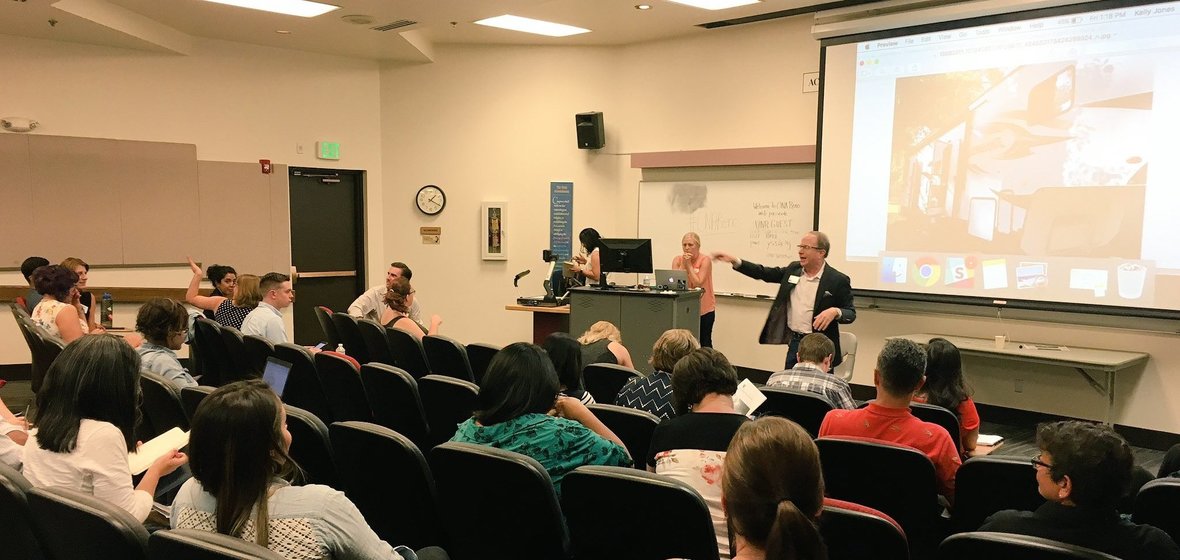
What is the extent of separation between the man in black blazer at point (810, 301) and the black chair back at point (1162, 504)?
112 inches

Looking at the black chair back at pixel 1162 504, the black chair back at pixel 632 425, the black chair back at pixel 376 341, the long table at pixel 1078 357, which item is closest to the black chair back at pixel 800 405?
the black chair back at pixel 632 425

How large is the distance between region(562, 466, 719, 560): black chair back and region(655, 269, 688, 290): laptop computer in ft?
14.6

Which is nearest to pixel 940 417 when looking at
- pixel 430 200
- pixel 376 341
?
pixel 376 341

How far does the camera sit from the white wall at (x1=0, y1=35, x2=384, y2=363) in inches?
295

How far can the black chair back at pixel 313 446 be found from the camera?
2.52m

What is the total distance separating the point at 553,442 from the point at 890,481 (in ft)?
3.50

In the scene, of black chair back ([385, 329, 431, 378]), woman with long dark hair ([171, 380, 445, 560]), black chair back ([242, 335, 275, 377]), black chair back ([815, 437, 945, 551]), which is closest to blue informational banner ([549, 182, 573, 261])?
black chair back ([385, 329, 431, 378])

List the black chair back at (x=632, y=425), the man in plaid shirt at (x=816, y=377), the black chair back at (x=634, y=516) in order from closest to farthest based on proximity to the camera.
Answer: the black chair back at (x=634, y=516)
the black chair back at (x=632, y=425)
the man in plaid shirt at (x=816, y=377)

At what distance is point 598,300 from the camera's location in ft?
22.0

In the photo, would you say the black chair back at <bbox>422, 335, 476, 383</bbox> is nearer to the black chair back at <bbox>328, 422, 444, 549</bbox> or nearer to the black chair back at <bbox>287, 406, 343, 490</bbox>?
the black chair back at <bbox>287, 406, 343, 490</bbox>

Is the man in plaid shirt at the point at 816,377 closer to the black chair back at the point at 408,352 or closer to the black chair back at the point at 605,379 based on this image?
the black chair back at the point at 605,379

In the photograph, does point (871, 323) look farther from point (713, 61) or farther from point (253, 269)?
point (253, 269)

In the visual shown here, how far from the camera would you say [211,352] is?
203 inches

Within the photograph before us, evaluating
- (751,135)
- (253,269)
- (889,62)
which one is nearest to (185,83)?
(253,269)
